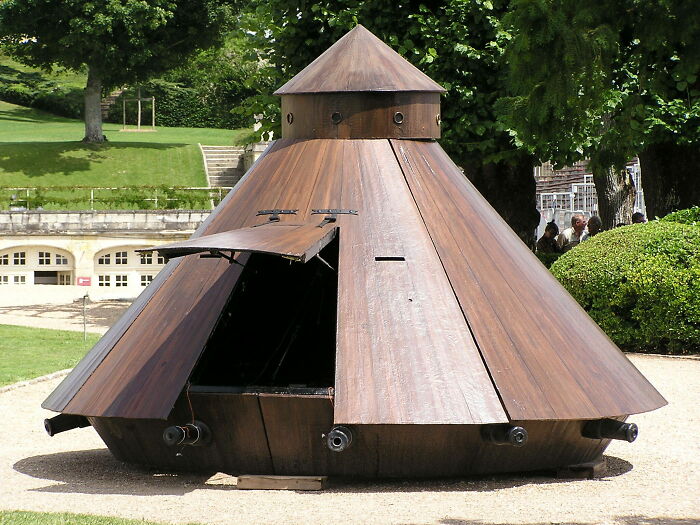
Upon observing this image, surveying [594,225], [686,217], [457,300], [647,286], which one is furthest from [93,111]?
[457,300]

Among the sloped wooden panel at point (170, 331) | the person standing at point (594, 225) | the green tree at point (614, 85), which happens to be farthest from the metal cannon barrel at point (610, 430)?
the person standing at point (594, 225)

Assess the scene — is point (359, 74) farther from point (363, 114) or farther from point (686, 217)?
point (686, 217)

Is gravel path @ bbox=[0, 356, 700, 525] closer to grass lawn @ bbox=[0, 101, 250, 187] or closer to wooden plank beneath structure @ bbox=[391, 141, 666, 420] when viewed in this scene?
wooden plank beneath structure @ bbox=[391, 141, 666, 420]

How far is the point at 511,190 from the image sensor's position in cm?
2217

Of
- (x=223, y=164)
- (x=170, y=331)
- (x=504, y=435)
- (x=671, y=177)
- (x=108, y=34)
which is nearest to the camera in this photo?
(x=504, y=435)

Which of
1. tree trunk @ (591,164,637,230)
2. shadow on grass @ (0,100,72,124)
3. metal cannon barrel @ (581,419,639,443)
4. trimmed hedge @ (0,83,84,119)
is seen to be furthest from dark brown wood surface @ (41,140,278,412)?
trimmed hedge @ (0,83,84,119)

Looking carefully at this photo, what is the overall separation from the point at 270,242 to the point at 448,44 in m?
13.0

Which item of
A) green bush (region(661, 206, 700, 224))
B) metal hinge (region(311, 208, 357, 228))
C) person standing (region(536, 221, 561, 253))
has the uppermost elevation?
metal hinge (region(311, 208, 357, 228))

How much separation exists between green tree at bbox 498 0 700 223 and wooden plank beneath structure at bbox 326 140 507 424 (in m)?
3.02

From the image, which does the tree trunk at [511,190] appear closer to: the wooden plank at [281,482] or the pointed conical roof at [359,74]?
the pointed conical roof at [359,74]

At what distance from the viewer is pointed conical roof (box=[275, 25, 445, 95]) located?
8.60m

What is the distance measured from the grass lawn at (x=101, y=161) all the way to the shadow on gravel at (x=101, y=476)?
32567 millimetres

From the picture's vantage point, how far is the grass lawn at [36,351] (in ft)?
49.7

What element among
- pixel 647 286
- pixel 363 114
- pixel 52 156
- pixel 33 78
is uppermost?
pixel 33 78
